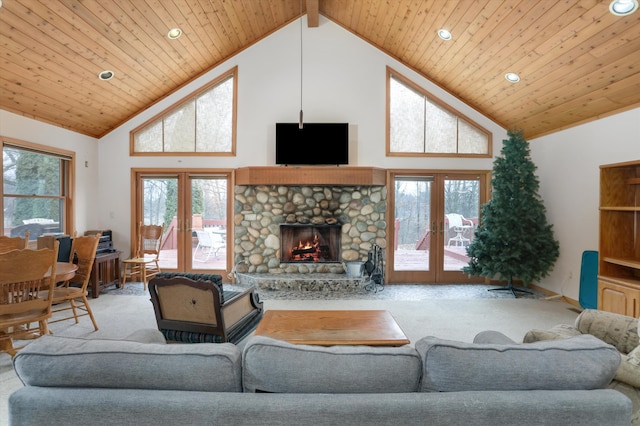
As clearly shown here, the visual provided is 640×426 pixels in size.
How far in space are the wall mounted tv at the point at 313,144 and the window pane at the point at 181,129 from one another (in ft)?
5.34

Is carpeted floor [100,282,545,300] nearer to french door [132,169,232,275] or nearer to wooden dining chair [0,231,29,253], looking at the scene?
french door [132,169,232,275]

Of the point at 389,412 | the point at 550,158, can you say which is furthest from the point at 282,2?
the point at 389,412

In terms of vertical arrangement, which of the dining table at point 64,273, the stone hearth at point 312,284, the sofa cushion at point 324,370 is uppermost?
the sofa cushion at point 324,370

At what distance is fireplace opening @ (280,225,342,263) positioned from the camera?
5.90 meters

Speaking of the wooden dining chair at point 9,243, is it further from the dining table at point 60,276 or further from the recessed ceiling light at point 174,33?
the recessed ceiling light at point 174,33

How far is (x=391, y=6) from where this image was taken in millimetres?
4688

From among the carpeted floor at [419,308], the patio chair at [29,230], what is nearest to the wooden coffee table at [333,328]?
the carpeted floor at [419,308]

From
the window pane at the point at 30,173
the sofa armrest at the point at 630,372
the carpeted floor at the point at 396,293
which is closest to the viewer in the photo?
the sofa armrest at the point at 630,372

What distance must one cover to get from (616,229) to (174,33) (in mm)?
6033

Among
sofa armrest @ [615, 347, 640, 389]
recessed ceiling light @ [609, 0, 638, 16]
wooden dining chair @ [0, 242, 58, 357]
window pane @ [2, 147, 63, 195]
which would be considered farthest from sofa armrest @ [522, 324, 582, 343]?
window pane @ [2, 147, 63, 195]

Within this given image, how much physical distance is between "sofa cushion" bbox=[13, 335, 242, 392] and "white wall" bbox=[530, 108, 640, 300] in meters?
5.02

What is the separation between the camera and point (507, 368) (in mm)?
1148

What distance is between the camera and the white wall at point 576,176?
4.07 meters

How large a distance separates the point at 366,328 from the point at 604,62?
3860 mm
